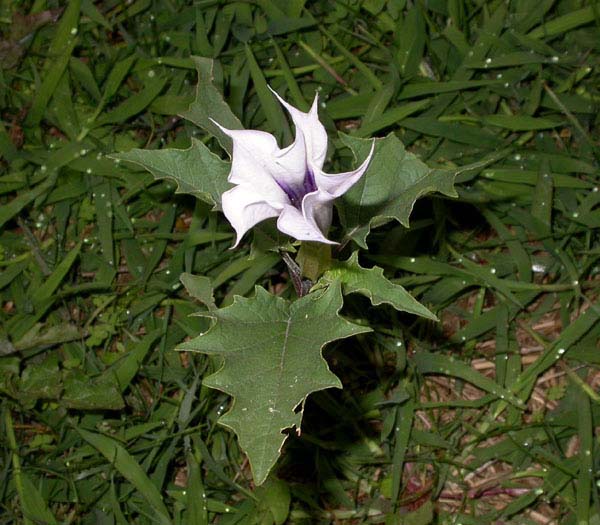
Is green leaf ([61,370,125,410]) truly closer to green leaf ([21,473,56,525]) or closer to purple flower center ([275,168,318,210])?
green leaf ([21,473,56,525])

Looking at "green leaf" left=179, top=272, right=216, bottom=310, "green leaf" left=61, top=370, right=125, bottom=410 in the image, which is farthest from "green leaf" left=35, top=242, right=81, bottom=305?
"green leaf" left=179, top=272, right=216, bottom=310

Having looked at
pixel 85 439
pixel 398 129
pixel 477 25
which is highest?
pixel 477 25

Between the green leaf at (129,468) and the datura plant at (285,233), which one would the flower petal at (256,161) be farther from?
the green leaf at (129,468)

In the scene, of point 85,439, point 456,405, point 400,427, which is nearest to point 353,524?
point 400,427

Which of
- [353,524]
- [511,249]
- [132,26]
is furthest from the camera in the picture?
[132,26]

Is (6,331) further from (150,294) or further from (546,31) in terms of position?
(546,31)

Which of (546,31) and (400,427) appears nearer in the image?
(400,427)

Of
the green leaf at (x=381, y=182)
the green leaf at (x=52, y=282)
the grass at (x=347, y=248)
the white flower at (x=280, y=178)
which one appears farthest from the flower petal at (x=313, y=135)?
the green leaf at (x=52, y=282)

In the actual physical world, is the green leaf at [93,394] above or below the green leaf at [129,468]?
above
